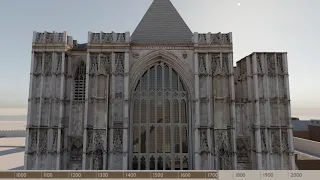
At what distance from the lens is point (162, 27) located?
2205cm

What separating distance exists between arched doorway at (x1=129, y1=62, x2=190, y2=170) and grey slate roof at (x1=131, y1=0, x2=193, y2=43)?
2902 mm

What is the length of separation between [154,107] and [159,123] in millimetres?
1540

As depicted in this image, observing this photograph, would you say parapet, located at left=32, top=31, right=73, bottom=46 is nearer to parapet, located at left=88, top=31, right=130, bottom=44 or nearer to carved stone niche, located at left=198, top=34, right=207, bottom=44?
parapet, located at left=88, top=31, right=130, bottom=44

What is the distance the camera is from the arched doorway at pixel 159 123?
19.6m

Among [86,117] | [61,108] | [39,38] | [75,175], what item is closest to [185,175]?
[75,175]

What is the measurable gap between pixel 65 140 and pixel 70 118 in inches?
78.8

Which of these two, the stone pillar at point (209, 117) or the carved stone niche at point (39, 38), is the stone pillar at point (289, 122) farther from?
the carved stone niche at point (39, 38)

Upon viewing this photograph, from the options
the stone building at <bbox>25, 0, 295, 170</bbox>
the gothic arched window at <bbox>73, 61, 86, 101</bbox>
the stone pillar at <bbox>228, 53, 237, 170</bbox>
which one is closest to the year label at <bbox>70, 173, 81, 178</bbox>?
the stone building at <bbox>25, 0, 295, 170</bbox>

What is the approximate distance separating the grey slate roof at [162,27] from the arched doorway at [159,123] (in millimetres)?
2902

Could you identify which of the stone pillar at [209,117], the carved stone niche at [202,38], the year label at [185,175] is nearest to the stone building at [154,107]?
the stone pillar at [209,117]

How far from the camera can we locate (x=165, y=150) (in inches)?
776

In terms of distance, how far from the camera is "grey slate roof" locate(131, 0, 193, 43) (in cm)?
2153

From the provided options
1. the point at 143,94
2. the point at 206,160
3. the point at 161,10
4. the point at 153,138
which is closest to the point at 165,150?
the point at 153,138

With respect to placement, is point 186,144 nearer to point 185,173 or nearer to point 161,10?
point 185,173
